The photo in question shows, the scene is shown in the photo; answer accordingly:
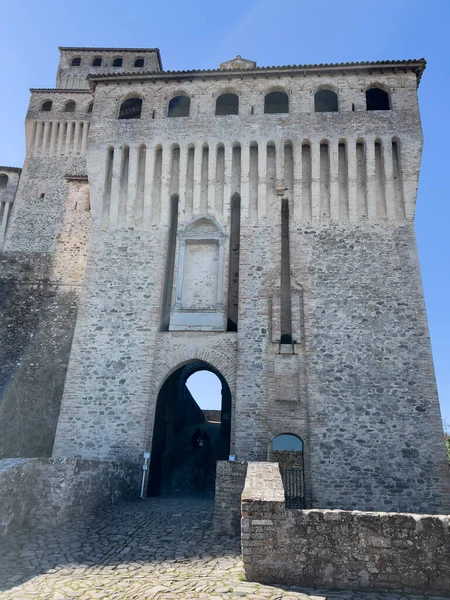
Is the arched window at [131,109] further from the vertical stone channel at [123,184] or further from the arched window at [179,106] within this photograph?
the vertical stone channel at [123,184]

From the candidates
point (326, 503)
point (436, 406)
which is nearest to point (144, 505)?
point (326, 503)

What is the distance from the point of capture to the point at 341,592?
496 centimetres

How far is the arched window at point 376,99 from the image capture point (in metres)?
15.1

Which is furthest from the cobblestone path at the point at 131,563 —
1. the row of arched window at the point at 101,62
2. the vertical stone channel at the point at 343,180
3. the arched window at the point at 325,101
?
the row of arched window at the point at 101,62

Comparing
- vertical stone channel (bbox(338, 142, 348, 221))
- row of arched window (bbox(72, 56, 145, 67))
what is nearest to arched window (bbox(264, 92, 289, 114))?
vertical stone channel (bbox(338, 142, 348, 221))

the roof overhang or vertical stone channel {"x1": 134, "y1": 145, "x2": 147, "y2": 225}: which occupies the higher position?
the roof overhang

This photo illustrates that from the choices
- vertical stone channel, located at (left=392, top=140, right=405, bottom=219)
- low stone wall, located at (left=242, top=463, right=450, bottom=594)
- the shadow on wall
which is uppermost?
vertical stone channel, located at (left=392, top=140, right=405, bottom=219)

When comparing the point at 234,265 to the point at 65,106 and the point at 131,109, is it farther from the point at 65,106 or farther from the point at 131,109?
the point at 65,106

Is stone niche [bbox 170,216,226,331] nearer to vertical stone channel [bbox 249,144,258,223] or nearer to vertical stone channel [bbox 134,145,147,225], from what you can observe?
vertical stone channel [bbox 249,144,258,223]

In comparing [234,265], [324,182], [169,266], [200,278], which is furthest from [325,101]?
[169,266]

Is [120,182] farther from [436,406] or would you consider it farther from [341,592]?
[341,592]

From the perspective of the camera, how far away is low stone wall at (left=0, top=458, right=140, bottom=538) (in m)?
7.09

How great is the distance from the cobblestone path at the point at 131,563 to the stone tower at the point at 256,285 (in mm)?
3634

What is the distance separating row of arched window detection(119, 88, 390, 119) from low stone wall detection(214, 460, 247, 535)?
37.0ft
